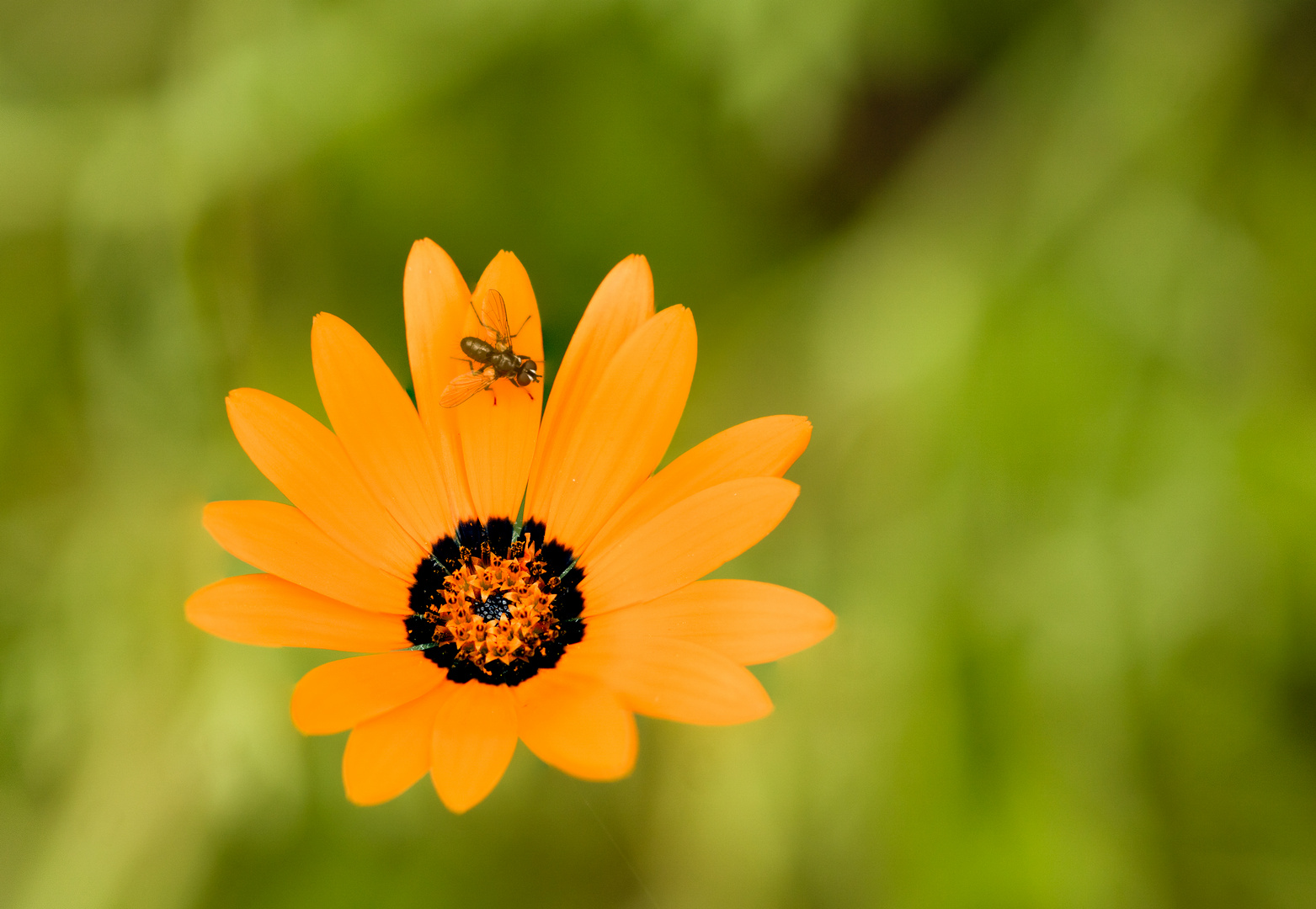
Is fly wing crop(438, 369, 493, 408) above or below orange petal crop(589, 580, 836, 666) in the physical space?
above

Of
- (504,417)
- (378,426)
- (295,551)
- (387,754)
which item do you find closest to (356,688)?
(387,754)

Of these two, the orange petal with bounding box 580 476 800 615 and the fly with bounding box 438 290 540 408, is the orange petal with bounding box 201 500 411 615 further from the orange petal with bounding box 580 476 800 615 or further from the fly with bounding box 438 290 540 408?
the orange petal with bounding box 580 476 800 615

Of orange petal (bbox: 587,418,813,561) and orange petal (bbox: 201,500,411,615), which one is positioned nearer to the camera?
orange petal (bbox: 201,500,411,615)

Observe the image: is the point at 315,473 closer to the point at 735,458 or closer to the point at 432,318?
the point at 432,318

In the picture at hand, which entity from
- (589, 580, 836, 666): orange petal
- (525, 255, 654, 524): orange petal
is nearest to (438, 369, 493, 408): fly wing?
(525, 255, 654, 524): orange petal

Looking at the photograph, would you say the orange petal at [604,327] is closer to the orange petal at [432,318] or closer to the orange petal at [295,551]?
the orange petal at [432,318]

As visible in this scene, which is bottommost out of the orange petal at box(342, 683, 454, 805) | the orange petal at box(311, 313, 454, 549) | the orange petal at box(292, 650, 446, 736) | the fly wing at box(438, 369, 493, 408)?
the orange petal at box(342, 683, 454, 805)

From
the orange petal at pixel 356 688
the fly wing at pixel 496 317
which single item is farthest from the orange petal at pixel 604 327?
the orange petal at pixel 356 688

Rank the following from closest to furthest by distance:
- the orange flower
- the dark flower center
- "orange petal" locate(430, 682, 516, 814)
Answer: "orange petal" locate(430, 682, 516, 814)
the orange flower
the dark flower center

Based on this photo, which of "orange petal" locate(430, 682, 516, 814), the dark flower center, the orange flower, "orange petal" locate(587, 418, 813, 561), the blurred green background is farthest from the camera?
the blurred green background
